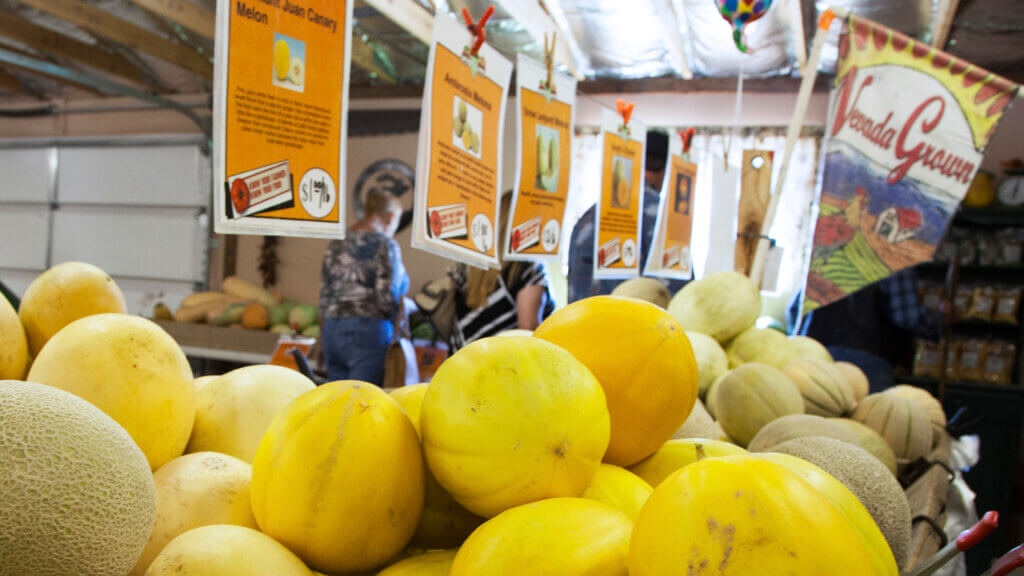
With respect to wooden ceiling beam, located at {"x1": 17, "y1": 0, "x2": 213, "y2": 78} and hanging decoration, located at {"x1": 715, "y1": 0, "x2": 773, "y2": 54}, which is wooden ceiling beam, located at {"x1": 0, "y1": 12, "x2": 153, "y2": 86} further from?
hanging decoration, located at {"x1": 715, "y1": 0, "x2": 773, "y2": 54}

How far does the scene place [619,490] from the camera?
712 mm

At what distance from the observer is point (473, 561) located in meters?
0.57

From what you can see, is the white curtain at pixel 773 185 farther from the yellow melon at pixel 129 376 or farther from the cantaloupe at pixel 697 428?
the yellow melon at pixel 129 376

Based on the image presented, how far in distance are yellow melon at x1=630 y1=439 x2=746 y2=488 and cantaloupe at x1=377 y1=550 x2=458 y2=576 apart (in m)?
0.30

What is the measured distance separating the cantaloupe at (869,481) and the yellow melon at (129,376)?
999 mm

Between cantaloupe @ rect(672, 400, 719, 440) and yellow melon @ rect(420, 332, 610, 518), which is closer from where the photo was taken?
yellow melon @ rect(420, 332, 610, 518)

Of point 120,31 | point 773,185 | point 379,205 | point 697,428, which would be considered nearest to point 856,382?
point 697,428

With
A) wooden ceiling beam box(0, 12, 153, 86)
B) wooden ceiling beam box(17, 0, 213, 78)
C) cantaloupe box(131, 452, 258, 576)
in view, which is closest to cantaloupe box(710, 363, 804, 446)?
cantaloupe box(131, 452, 258, 576)

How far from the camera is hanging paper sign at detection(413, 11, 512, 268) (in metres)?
1.47

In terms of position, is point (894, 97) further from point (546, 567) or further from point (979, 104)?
point (546, 567)

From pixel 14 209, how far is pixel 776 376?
9366mm

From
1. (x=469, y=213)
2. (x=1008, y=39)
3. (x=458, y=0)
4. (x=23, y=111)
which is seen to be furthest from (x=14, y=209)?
(x=1008, y=39)

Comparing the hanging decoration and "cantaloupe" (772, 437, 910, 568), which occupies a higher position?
the hanging decoration

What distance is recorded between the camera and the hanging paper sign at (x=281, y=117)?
1.03 metres
